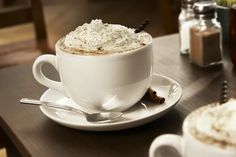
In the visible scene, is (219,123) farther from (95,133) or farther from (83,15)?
(83,15)

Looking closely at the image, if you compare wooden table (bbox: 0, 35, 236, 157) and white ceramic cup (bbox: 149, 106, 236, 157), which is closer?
white ceramic cup (bbox: 149, 106, 236, 157)

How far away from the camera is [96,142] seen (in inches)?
27.9

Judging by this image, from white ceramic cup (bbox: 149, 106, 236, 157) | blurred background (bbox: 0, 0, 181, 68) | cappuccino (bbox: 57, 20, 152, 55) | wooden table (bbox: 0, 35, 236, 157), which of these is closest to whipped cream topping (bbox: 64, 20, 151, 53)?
cappuccino (bbox: 57, 20, 152, 55)

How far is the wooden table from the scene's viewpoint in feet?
2.28

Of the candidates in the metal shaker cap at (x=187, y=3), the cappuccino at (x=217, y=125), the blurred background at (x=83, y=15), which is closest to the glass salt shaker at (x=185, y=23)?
the metal shaker cap at (x=187, y=3)

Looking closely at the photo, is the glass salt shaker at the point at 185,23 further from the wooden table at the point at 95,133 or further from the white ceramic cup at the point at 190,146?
the white ceramic cup at the point at 190,146

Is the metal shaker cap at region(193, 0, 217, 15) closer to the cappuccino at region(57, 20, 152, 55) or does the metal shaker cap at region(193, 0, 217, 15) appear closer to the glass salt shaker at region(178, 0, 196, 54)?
the glass salt shaker at region(178, 0, 196, 54)

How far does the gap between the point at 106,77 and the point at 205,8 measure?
13.8 inches

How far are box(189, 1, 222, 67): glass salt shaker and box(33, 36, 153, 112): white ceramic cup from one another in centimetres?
25

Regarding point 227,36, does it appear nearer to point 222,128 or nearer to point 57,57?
point 57,57

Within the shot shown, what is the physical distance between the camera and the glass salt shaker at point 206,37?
0.98 metres

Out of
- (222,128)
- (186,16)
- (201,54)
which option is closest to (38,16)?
(186,16)

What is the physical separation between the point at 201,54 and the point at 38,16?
894mm

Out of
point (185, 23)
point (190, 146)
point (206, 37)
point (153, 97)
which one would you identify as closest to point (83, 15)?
point (185, 23)
